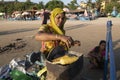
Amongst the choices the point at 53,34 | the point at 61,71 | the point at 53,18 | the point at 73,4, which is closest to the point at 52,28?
the point at 53,18

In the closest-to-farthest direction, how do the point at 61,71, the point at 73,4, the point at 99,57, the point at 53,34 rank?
the point at 61,71
the point at 53,34
the point at 99,57
the point at 73,4

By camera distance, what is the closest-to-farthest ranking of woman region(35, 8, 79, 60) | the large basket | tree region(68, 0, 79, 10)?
the large basket → woman region(35, 8, 79, 60) → tree region(68, 0, 79, 10)

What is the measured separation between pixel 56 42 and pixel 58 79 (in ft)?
1.89

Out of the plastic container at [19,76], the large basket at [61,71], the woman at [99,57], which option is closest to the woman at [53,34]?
the large basket at [61,71]

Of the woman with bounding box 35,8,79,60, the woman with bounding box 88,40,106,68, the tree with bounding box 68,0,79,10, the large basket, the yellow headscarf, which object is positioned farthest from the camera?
the tree with bounding box 68,0,79,10

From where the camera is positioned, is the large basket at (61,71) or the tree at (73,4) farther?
the tree at (73,4)

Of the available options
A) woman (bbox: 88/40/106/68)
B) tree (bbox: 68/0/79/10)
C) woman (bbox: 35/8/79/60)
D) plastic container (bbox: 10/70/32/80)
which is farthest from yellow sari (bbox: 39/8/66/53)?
tree (bbox: 68/0/79/10)

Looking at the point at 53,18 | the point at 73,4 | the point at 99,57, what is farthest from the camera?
the point at 73,4

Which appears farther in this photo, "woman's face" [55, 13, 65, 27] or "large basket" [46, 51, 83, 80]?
"woman's face" [55, 13, 65, 27]

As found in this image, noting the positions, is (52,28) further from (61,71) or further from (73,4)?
(73,4)

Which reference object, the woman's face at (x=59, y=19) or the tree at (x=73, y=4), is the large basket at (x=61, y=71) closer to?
the woman's face at (x=59, y=19)

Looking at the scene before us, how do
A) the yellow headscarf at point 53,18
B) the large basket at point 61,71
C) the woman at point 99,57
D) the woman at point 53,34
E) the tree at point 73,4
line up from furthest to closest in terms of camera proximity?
the tree at point 73,4, the woman at point 99,57, the yellow headscarf at point 53,18, the woman at point 53,34, the large basket at point 61,71

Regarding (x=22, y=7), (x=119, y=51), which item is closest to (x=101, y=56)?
(x=119, y=51)

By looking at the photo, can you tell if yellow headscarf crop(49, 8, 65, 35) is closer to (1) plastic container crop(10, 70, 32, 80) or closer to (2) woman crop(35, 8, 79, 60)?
(2) woman crop(35, 8, 79, 60)
